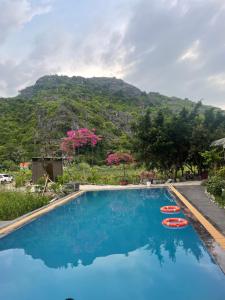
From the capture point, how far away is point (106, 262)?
20.5 ft

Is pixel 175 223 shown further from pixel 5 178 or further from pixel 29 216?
pixel 5 178

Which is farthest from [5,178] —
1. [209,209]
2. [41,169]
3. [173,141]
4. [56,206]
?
[209,209]

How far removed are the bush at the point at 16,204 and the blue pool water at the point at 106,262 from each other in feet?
2.53

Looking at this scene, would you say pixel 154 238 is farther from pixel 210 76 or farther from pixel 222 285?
pixel 210 76

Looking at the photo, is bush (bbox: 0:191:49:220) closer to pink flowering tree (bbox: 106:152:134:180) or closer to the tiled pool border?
the tiled pool border

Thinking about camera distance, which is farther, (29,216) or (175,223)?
(29,216)

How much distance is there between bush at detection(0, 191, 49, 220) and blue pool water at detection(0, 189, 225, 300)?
0.77 meters

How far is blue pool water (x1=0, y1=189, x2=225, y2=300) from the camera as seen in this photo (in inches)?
191

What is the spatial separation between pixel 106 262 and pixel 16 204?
4.95 meters

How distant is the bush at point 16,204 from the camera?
384 inches

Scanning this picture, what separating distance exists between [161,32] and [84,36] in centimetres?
452

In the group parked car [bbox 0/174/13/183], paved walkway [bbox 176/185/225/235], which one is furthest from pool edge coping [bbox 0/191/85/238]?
parked car [bbox 0/174/13/183]

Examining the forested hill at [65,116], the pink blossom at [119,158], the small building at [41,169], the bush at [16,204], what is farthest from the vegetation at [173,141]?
the bush at [16,204]

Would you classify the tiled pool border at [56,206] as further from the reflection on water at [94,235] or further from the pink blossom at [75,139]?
the pink blossom at [75,139]
